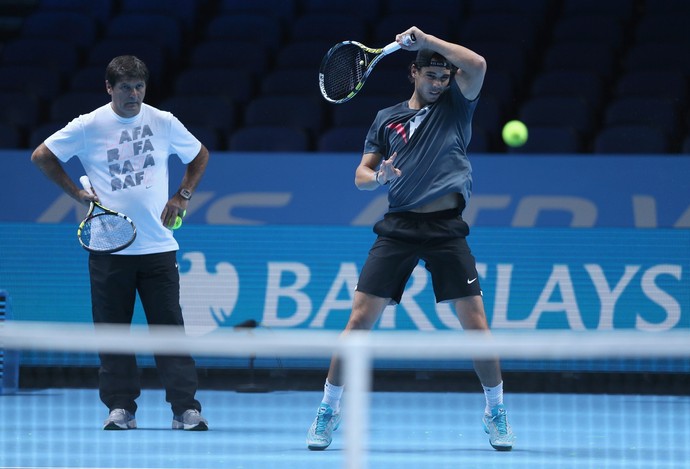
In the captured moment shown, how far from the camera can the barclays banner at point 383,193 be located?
8.59 metres

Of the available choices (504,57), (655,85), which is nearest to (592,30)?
(504,57)

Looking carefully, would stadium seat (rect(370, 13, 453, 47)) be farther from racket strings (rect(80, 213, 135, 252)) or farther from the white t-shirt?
racket strings (rect(80, 213, 135, 252))

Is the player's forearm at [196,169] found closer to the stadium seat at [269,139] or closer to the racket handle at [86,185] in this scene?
the racket handle at [86,185]

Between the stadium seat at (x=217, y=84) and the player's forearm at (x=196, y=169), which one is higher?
the stadium seat at (x=217, y=84)

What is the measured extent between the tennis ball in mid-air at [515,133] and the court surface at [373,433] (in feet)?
7.80

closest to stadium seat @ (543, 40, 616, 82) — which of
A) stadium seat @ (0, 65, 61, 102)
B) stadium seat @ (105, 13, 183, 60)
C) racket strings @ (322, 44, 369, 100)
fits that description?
stadium seat @ (105, 13, 183, 60)

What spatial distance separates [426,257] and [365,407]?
211cm

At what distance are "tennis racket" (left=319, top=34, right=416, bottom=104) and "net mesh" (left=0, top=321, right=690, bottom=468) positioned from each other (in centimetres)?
124

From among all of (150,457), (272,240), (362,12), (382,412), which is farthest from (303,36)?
(150,457)

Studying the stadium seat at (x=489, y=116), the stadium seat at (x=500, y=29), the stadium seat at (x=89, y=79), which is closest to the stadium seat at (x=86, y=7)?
the stadium seat at (x=89, y=79)

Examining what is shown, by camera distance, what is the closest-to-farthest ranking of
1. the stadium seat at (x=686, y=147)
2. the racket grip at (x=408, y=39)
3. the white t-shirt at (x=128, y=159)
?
the racket grip at (x=408, y=39) → the white t-shirt at (x=128, y=159) → the stadium seat at (x=686, y=147)

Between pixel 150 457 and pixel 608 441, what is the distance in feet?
7.18

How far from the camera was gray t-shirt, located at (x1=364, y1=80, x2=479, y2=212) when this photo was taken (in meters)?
5.54

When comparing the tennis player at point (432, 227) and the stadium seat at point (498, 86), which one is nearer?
the tennis player at point (432, 227)
